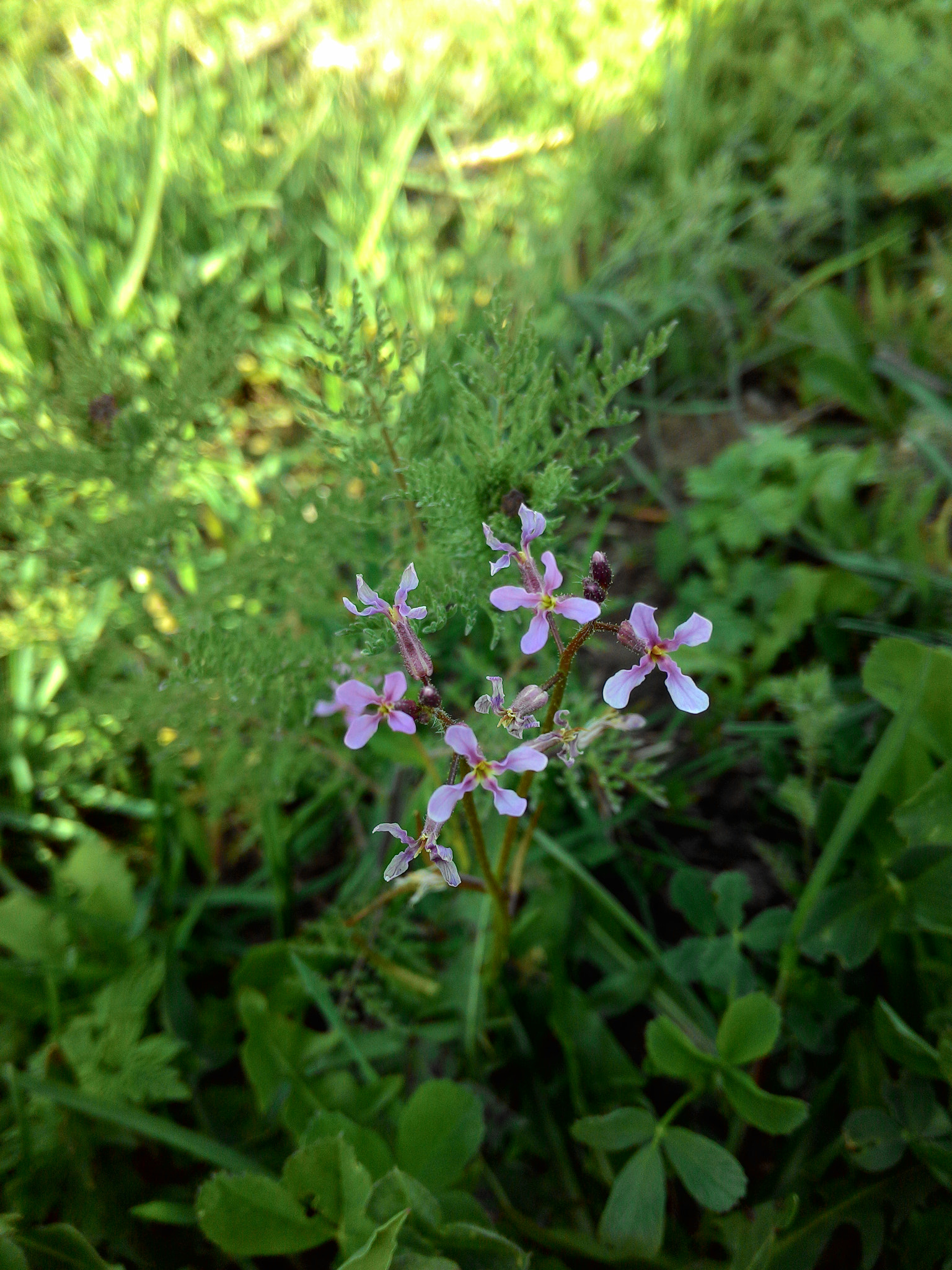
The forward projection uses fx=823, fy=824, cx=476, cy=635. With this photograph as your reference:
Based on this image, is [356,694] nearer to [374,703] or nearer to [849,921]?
[374,703]

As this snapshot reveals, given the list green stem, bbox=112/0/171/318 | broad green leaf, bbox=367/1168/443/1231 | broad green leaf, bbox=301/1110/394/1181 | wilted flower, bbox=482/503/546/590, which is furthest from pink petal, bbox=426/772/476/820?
green stem, bbox=112/0/171/318

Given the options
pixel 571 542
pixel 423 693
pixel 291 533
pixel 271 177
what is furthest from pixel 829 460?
pixel 271 177

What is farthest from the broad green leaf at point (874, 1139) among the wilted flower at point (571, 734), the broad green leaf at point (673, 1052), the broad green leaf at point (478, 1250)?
the wilted flower at point (571, 734)

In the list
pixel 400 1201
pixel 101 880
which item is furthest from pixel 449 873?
pixel 101 880

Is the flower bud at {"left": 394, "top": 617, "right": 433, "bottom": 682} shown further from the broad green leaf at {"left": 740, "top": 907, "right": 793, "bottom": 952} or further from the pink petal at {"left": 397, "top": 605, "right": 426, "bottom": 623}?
the broad green leaf at {"left": 740, "top": 907, "right": 793, "bottom": 952}

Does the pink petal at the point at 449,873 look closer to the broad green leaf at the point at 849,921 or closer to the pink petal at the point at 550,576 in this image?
the pink petal at the point at 550,576

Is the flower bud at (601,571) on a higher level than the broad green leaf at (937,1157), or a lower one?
higher
